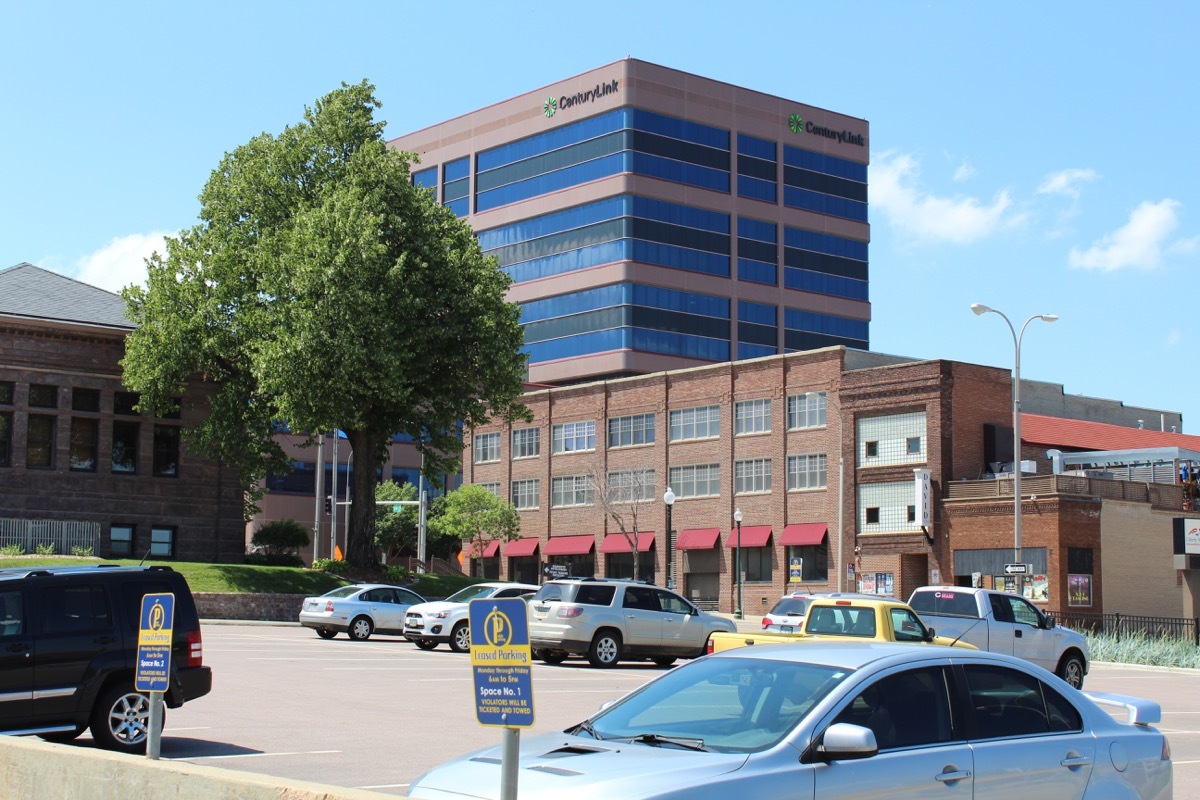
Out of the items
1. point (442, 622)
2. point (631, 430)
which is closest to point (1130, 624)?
point (631, 430)

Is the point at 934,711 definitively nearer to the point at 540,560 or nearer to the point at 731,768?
the point at 731,768

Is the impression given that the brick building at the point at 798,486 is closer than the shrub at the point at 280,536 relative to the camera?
Yes

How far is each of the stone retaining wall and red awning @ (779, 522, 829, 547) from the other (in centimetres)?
2674

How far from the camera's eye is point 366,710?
18.2 metres

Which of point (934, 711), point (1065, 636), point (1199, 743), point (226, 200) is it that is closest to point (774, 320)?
point (226, 200)

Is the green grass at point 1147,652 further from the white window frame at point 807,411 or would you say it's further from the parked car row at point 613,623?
the white window frame at point 807,411

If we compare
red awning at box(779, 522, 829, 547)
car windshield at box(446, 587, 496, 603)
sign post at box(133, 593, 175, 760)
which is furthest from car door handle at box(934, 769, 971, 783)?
red awning at box(779, 522, 829, 547)

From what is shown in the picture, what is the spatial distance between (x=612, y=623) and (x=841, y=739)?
2158 cm

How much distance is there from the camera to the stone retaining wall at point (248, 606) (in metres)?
44.4

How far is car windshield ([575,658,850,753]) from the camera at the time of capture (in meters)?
6.98

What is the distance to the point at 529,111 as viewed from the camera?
327ft

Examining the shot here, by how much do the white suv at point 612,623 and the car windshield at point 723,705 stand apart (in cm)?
1980

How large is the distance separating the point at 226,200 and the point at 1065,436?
4268cm

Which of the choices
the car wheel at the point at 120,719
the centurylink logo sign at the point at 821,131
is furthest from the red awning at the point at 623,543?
the car wheel at the point at 120,719
